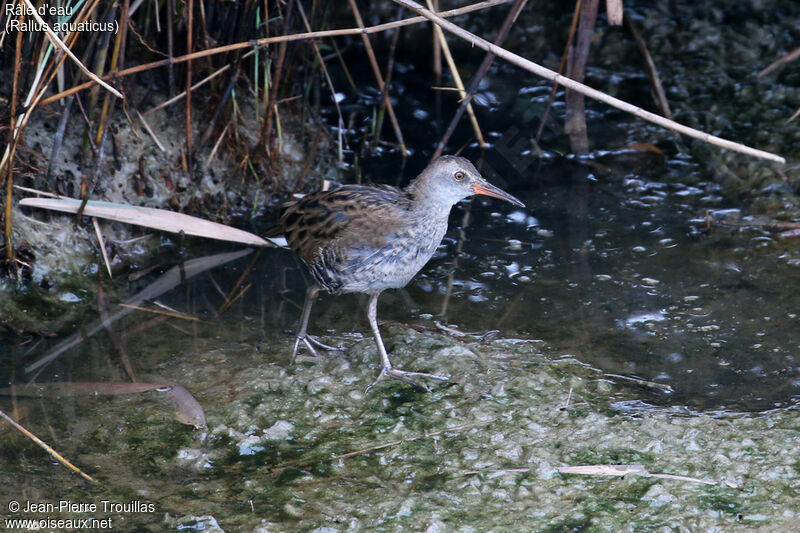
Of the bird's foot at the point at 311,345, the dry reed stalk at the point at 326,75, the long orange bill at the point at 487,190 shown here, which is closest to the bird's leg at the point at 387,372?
the bird's foot at the point at 311,345

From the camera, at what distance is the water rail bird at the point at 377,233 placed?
3490mm

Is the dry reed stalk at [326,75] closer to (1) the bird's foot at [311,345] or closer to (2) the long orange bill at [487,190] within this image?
(2) the long orange bill at [487,190]

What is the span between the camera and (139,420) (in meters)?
3.22

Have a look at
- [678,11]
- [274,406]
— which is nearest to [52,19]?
[274,406]

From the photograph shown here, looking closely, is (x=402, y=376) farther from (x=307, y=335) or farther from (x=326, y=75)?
(x=326, y=75)

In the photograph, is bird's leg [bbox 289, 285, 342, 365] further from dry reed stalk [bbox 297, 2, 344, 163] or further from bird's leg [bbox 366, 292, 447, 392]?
dry reed stalk [bbox 297, 2, 344, 163]

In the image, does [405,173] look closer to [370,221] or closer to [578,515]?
[370,221]

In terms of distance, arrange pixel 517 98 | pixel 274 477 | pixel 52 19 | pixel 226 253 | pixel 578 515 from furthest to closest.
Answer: pixel 517 98 < pixel 226 253 < pixel 52 19 < pixel 274 477 < pixel 578 515

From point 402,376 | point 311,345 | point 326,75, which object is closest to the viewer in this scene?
point 402,376

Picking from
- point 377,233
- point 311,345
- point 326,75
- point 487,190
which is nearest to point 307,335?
point 311,345

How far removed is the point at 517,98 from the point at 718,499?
3464mm

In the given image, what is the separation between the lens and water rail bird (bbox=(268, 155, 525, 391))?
11.5ft

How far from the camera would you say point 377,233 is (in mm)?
3494

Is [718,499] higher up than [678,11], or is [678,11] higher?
[678,11]
